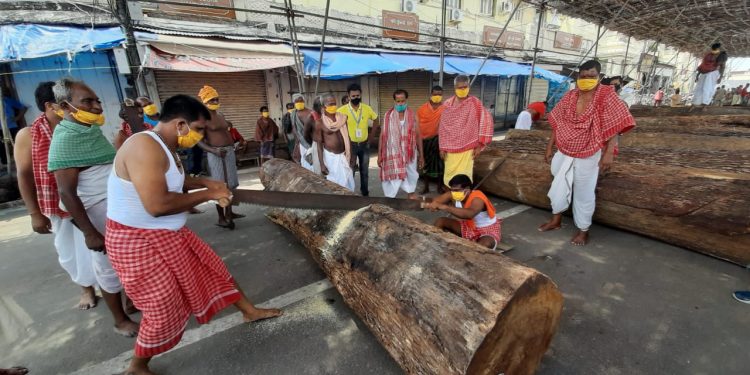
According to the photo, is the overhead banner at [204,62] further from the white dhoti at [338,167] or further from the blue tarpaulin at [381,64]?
the white dhoti at [338,167]

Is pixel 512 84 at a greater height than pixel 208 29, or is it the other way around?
pixel 208 29

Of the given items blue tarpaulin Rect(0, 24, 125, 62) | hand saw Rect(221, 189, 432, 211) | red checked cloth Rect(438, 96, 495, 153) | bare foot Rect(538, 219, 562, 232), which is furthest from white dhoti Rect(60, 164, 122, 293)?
blue tarpaulin Rect(0, 24, 125, 62)

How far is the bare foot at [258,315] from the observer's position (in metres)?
2.25

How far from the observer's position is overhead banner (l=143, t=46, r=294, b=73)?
17.7 ft

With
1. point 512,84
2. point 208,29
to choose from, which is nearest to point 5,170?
point 208,29

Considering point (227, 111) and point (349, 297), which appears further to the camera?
point (227, 111)

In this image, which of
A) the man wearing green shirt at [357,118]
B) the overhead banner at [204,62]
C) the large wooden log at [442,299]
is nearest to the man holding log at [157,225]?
the large wooden log at [442,299]

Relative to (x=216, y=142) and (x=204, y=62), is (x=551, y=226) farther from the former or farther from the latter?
(x=204, y=62)

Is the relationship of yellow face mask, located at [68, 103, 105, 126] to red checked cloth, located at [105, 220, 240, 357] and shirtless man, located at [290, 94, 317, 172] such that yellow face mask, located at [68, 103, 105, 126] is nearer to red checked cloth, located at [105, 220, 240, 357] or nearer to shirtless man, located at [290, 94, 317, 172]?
red checked cloth, located at [105, 220, 240, 357]

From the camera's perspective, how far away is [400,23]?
10320 millimetres

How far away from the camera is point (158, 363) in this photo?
196 cm

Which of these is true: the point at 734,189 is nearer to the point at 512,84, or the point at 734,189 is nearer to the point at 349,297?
the point at 349,297

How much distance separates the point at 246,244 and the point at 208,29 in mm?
5834

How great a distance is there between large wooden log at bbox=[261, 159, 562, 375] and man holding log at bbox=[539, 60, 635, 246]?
2.18 meters
